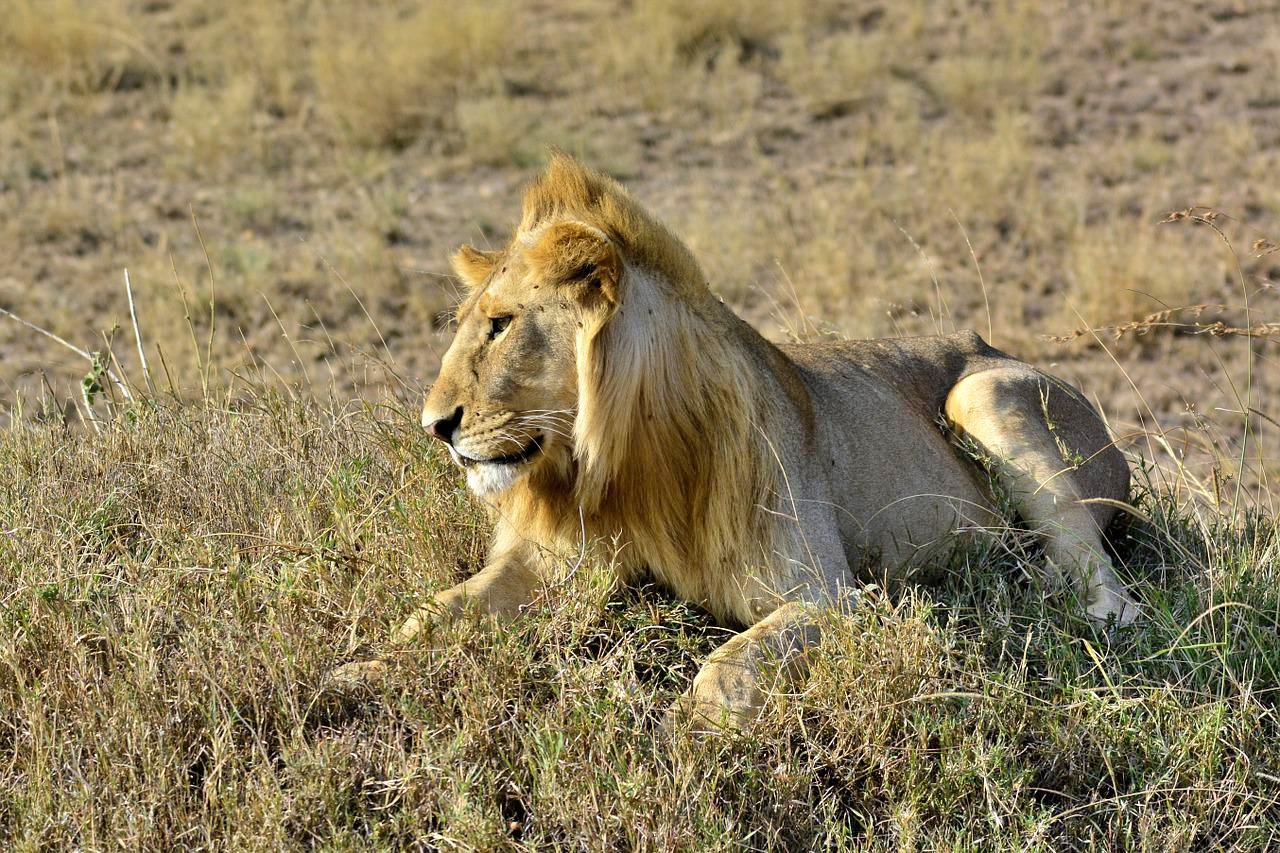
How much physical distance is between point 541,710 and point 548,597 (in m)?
0.39

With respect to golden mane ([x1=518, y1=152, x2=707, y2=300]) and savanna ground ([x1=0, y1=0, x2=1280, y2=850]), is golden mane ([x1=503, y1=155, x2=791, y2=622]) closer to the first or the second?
golden mane ([x1=518, y1=152, x2=707, y2=300])

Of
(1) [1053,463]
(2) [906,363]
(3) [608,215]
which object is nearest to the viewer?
(3) [608,215]

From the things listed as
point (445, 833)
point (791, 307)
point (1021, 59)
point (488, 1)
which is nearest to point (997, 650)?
point (445, 833)

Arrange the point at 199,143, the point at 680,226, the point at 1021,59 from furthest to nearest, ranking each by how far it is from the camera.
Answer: the point at 1021,59 → the point at 199,143 → the point at 680,226

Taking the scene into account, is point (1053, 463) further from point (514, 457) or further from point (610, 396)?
point (514, 457)

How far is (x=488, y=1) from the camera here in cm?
1264

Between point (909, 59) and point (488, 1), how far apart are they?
3.53 metres

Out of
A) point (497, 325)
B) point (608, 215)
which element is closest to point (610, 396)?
point (497, 325)

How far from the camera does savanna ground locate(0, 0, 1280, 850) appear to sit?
3.02 m

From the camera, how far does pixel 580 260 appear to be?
133 inches

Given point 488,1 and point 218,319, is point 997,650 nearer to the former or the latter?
point 218,319

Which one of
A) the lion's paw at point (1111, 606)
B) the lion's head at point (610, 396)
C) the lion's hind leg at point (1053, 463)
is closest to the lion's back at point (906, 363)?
the lion's hind leg at point (1053, 463)

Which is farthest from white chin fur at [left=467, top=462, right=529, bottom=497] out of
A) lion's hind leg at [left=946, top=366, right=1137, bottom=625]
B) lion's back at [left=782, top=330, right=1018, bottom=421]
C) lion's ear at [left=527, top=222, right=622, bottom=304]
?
lion's hind leg at [left=946, top=366, right=1137, bottom=625]

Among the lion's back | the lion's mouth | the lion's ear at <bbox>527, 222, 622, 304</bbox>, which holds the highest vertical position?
the lion's ear at <bbox>527, 222, 622, 304</bbox>
